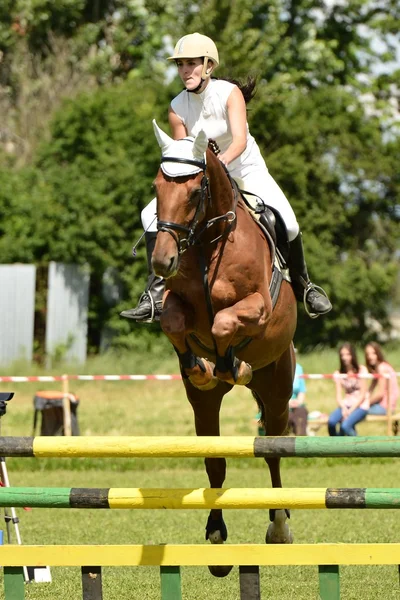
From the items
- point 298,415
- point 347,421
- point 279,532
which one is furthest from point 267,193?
point 347,421

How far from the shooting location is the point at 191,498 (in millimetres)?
5328

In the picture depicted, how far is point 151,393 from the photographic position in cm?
2073

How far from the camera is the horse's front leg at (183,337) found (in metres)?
6.36

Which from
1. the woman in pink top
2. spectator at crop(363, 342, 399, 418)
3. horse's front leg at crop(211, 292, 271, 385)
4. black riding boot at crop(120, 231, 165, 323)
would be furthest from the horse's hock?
spectator at crop(363, 342, 399, 418)

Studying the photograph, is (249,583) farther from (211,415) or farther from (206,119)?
(206,119)

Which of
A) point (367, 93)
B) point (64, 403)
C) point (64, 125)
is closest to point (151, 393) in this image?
point (64, 403)

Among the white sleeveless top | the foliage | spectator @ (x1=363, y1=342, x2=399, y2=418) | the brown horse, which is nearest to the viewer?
the brown horse

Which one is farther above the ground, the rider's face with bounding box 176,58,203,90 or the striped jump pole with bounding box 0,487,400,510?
the rider's face with bounding box 176,58,203,90

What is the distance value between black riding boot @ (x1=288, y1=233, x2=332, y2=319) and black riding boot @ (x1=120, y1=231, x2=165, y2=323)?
1102 millimetres

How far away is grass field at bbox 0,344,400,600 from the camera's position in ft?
23.9

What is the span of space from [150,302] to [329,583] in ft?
8.55

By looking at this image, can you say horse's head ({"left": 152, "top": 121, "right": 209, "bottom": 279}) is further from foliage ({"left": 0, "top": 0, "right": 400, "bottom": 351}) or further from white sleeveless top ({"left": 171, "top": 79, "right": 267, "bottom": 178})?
foliage ({"left": 0, "top": 0, "right": 400, "bottom": 351})

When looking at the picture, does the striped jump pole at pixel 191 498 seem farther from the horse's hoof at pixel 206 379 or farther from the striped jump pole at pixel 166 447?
the horse's hoof at pixel 206 379

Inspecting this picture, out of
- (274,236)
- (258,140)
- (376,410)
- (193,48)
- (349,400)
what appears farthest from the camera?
(258,140)
